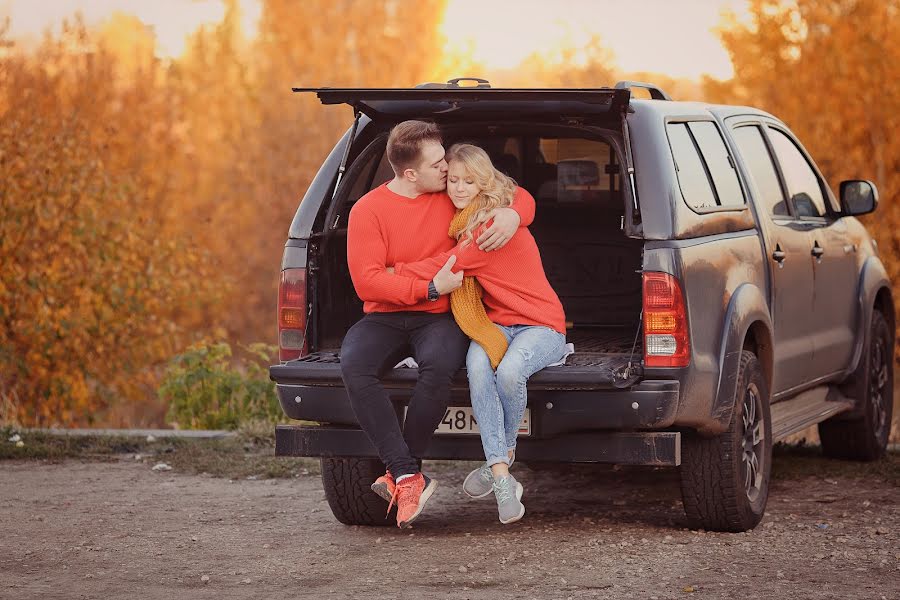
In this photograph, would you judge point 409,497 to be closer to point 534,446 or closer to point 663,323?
point 534,446

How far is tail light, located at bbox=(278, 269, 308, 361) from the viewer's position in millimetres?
6578

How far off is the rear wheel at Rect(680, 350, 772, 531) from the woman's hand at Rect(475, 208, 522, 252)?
3.90ft

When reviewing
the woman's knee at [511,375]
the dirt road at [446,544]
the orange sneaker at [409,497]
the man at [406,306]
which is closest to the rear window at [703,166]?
the man at [406,306]

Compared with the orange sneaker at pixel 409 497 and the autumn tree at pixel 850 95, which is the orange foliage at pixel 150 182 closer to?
the orange sneaker at pixel 409 497

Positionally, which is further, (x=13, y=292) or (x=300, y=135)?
(x=300, y=135)

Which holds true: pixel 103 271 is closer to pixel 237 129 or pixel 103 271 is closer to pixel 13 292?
pixel 13 292

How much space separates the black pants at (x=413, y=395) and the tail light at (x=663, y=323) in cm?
78

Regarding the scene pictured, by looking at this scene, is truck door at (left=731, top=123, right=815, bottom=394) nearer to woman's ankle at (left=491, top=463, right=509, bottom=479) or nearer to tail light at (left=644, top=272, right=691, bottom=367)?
tail light at (left=644, top=272, right=691, bottom=367)

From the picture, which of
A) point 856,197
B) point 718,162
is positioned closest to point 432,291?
point 718,162

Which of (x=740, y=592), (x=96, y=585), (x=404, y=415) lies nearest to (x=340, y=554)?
(x=404, y=415)

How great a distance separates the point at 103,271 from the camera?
1888 centimetres

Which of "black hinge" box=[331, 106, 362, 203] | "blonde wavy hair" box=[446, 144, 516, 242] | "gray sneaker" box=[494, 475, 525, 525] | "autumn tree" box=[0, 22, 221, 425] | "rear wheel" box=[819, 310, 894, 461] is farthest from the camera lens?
"autumn tree" box=[0, 22, 221, 425]

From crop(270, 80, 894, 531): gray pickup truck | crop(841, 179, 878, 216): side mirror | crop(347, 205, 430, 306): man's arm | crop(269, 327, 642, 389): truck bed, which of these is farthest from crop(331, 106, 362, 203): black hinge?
crop(841, 179, 878, 216): side mirror

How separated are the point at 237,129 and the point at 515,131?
34491mm
